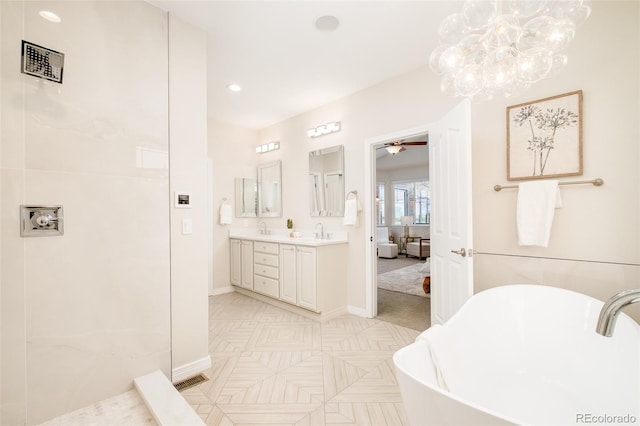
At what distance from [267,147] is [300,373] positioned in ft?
11.3

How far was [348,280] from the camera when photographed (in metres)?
3.42

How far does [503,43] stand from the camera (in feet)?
4.42

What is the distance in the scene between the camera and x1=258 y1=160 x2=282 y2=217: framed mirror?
441 centimetres

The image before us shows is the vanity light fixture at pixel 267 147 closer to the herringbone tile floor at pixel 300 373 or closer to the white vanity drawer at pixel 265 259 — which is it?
the white vanity drawer at pixel 265 259

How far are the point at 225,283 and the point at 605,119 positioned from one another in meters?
4.56

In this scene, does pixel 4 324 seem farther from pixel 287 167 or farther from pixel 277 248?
pixel 287 167

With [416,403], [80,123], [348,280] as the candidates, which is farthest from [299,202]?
[416,403]

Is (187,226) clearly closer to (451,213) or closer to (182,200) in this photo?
(182,200)

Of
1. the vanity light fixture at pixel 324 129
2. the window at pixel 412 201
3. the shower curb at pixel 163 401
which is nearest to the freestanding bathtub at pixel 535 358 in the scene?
the shower curb at pixel 163 401

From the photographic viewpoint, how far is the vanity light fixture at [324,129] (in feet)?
11.7

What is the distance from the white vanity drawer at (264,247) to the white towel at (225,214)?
2.29 ft

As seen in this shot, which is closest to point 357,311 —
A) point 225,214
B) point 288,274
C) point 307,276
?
point 307,276

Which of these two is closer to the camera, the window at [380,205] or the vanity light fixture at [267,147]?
the vanity light fixture at [267,147]

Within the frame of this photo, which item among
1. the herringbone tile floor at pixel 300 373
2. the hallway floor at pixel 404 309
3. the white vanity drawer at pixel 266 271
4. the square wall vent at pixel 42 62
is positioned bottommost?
the hallway floor at pixel 404 309
